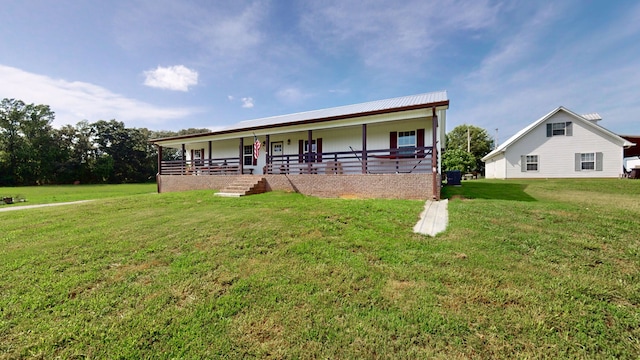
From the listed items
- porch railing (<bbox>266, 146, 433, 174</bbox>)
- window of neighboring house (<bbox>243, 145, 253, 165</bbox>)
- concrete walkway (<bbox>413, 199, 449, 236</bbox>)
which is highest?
window of neighboring house (<bbox>243, 145, 253, 165</bbox>)

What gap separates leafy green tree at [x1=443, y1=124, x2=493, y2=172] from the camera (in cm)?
4172

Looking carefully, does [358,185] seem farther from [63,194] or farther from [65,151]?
[65,151]

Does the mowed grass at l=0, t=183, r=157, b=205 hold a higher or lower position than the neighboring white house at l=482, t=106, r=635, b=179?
lower

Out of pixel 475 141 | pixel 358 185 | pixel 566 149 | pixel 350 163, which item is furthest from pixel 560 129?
pixel 475 141

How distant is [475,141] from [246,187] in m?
43.4

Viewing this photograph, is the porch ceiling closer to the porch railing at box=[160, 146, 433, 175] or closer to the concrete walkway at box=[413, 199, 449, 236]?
the porch railing at box=[160, 146, 433, 175]

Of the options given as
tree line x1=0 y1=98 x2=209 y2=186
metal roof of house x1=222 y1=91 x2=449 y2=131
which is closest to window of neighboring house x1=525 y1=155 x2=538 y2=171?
metal roof of house x1=222 y1=91 x2=449 y2=131

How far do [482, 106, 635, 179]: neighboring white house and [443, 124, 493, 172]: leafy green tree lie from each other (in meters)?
20.5

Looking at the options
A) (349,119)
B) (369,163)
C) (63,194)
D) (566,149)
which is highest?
(349,119)

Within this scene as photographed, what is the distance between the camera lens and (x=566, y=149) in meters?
19.3

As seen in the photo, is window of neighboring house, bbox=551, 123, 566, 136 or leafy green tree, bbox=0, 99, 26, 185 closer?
window of neighboring house, bbox=551, 123, 566, 136

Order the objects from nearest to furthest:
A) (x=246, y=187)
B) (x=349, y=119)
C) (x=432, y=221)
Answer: (x=432, y=221), (x=349, y=119), (x=246, y=187)

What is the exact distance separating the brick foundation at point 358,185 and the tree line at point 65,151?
42.3 m

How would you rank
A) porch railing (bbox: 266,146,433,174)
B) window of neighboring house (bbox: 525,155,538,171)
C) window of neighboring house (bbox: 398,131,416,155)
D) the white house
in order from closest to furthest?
the white house < porch railing (bbox: 266,146,433,174) < window of neighboring house (bbox: 398,131,416,155) < window of neighboring house (bbox: 525,155,538,171)
